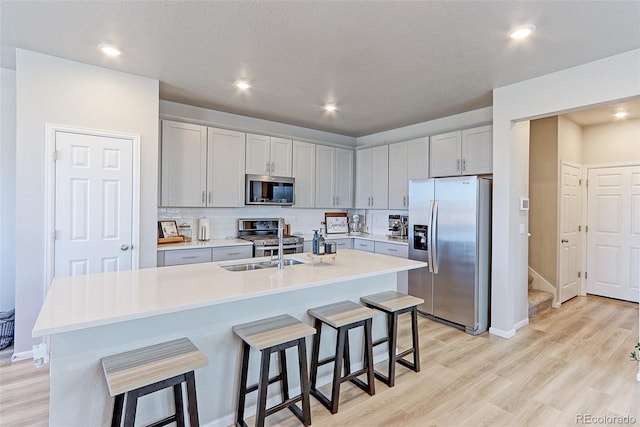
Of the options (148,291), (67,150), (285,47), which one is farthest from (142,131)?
(148,291)

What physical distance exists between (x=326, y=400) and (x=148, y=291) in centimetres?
136

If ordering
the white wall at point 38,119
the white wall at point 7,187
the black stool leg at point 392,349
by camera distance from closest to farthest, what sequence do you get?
the black stool leg at point 392,349 < the white wall at point 38,119 < the white wall at point 7,187

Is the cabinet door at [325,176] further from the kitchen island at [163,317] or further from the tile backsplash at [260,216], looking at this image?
the kitchen island at [163,317]

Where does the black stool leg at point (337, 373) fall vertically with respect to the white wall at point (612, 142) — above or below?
below

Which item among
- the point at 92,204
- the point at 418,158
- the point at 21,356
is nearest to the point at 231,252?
the point at 92,204

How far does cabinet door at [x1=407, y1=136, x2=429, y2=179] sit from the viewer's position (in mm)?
4605

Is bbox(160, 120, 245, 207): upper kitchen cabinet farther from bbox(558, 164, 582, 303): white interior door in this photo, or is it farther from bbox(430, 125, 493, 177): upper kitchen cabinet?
bbox(558, 164, 582, 303): white interior door

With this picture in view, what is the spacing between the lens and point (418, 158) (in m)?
4.70

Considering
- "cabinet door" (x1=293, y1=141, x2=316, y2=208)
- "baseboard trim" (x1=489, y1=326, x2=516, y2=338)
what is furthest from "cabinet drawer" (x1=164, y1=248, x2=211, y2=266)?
"baseboard trim" (x1=489, y1=326, x2=516, y2=338)

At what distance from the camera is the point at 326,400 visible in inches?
88.2

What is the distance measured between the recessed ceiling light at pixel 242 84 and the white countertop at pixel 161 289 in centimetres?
189

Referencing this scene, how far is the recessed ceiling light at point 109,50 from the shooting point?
2617 millimetres
